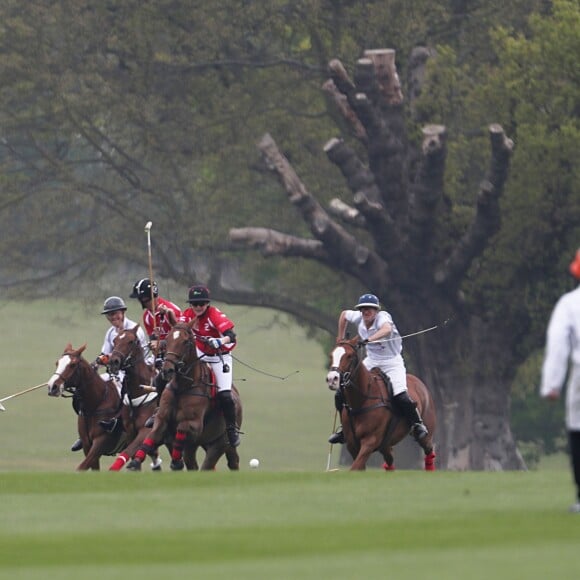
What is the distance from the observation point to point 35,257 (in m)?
42.6

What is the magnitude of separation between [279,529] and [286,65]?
2897 centimetres

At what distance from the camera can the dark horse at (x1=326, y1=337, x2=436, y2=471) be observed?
65.0 feet

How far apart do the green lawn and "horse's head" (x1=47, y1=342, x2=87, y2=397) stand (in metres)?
3.73

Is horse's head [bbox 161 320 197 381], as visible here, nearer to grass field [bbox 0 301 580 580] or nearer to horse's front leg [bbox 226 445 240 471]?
horse's front leg [bbox 226 445 240 471]

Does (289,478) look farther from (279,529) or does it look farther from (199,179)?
(199,179)

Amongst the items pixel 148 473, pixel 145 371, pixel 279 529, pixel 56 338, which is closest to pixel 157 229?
pixel 145 371

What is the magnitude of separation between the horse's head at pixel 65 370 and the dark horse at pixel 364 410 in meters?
2.74

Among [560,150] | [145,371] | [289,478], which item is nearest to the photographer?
[289,478]

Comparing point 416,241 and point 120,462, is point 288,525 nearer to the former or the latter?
point 120,462

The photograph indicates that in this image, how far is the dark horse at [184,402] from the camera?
2044 centimetres

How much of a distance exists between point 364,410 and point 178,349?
6.22 ft

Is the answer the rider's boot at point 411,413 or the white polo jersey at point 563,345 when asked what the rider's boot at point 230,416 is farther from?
the white polo jersey at point 563,345

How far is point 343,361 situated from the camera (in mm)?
19641

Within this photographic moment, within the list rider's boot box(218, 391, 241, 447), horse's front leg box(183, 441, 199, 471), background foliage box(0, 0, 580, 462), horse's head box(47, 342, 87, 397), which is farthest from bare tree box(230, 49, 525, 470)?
horse's head box(47, 342, 87, 397)
